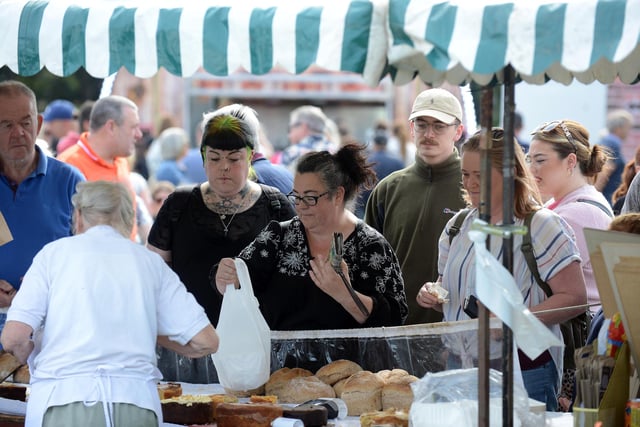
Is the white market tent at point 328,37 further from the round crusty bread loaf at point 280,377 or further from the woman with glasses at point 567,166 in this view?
the woman with glasses at point 567,166

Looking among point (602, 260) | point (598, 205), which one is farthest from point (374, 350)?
point (598, 205)

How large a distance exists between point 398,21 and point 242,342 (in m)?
1.40

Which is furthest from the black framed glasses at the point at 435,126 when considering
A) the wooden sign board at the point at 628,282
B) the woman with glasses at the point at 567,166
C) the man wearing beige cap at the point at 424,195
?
the wooden sign board at the point at 628,282

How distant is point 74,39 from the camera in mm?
3145

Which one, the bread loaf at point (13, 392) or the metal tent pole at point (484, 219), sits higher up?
the metal tent pole at point (484, 219)

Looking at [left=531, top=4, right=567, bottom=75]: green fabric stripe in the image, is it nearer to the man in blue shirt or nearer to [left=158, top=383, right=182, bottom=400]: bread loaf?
[left=158, top=383, right=182, bottom=400]: bread loaf

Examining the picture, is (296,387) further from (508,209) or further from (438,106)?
(438,106)

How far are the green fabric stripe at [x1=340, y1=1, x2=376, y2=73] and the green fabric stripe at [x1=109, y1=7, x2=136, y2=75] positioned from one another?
668 mm

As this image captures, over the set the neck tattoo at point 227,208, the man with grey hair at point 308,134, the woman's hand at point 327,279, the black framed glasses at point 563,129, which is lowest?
the woman's hand at point 327,279

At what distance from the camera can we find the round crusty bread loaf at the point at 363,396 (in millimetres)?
3506

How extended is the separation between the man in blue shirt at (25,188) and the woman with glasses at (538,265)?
1.71m

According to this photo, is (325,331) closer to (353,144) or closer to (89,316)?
(353,144)

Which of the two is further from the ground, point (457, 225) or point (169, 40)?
point (169, 40)

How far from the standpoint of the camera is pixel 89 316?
9.57 ft
